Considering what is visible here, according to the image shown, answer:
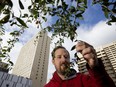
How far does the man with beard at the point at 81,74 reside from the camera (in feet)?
5.22

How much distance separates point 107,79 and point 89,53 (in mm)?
500

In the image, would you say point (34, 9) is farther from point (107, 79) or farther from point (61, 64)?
point (107, 79)

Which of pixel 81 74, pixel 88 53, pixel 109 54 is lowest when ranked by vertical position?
pixel 109 54

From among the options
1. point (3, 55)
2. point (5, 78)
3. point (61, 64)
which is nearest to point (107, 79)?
point (61, 64)

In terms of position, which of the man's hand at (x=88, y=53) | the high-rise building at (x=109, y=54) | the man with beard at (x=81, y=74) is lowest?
the high-rise building at (x=109, y=54)

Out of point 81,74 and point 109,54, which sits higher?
point 81,74

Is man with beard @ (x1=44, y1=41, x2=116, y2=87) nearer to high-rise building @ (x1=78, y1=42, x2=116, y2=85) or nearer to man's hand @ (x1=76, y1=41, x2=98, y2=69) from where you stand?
man's hand @ (x1=76, y1=41, x2=98, y2=69)

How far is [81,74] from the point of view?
3.32m

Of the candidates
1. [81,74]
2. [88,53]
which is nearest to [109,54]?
[81,74]

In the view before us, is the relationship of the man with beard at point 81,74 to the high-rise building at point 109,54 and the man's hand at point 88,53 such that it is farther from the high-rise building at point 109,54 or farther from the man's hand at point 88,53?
the high-rise building at point 109,54

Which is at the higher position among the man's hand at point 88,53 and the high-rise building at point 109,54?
the man's hand at point 88,53

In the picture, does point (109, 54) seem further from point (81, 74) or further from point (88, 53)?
point (88, 53)

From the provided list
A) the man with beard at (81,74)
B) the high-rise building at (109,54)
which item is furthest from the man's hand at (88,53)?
the high-rise building at (109,54)

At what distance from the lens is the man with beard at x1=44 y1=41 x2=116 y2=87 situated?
62.7 inches
